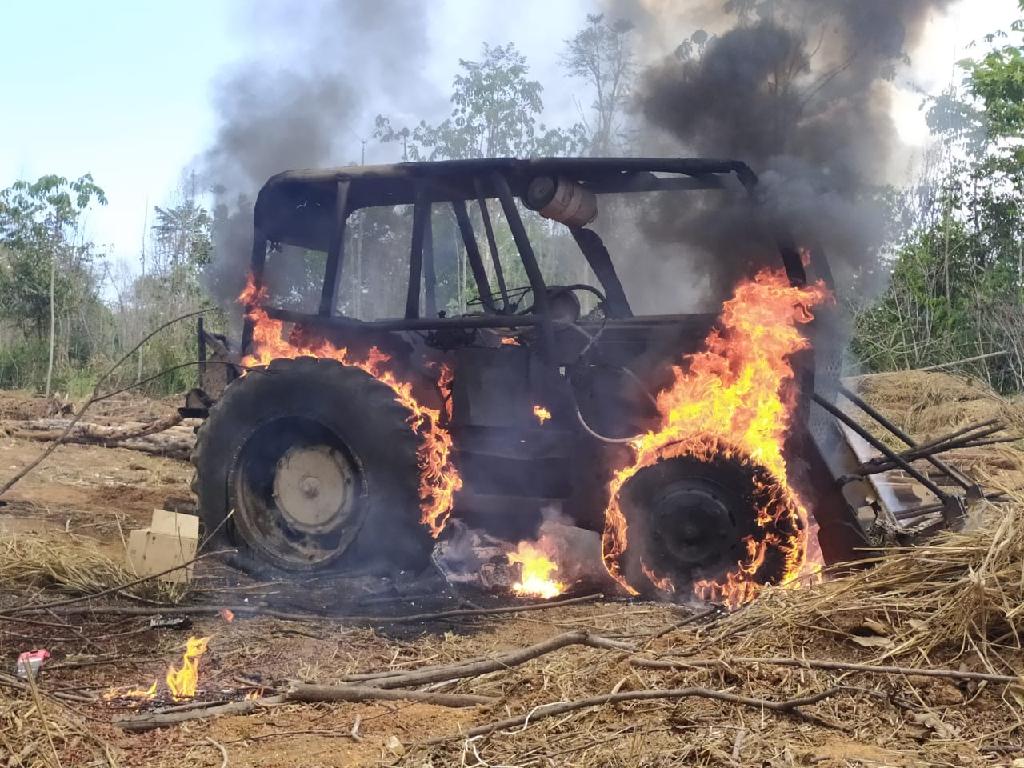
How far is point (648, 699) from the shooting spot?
3.08 m

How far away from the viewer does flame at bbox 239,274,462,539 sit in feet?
17.9

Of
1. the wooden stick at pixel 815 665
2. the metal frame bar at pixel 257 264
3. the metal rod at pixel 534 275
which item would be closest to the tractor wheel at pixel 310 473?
the metal frame bar at pixel 257 264

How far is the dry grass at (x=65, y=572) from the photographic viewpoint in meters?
4.75

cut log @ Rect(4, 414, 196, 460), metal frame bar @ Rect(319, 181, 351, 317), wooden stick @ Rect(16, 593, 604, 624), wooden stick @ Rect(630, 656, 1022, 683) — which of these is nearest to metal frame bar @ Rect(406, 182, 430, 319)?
metal frame bar @ Rect(319, 181, 351, 317)

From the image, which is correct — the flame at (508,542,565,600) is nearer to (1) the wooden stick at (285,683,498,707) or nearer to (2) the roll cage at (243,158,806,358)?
(2) the roll cage at (243,158,806,358)

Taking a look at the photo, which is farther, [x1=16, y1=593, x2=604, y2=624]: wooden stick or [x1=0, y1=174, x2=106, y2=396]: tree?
[x1=0, y1=174, x2=106, y2=396]: tree

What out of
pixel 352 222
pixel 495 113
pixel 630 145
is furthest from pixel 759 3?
pixel 495 113

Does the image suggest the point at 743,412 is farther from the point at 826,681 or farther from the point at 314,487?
the point at 314,487

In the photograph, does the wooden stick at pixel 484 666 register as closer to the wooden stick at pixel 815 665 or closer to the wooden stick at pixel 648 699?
the wooden stick at pixel 815 665

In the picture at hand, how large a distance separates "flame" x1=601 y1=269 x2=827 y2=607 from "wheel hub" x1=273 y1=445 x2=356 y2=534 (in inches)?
64.1

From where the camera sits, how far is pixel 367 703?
3.41 meters

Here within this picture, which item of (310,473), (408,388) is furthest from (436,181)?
(310,473)

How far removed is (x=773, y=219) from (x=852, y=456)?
5.64ft

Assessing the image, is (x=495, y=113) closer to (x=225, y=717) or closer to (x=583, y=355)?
(x=583, y=355)
